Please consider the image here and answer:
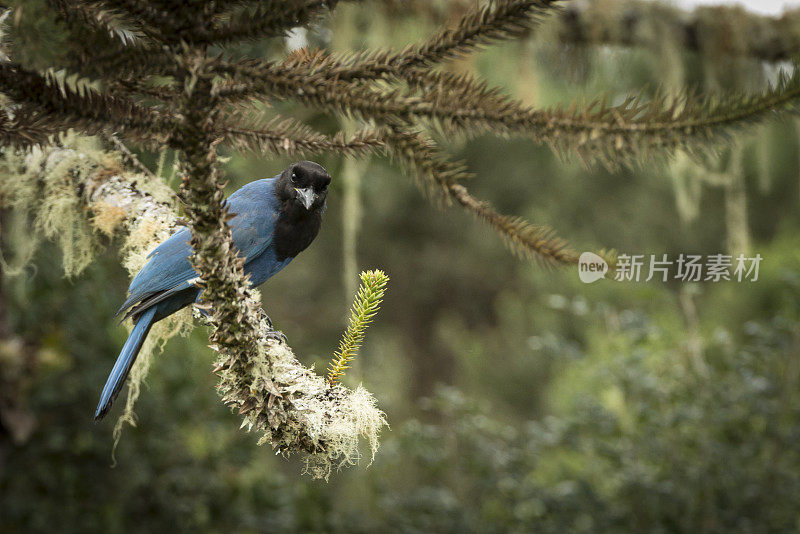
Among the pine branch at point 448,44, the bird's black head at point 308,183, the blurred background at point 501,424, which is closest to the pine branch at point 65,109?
the pine branch at point 448,44

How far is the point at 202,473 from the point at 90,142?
8.90 feet

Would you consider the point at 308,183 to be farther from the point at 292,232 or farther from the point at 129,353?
the point at 129,353

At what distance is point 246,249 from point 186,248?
226mm

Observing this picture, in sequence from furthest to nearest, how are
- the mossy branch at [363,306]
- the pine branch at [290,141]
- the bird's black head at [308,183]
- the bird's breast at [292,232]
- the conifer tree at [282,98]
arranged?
the bird's breast at [292,232], the bird's black head at [308,183], the pine branch at [290,141], the mossy branch at [363,306], the conifer tree at [282,98]

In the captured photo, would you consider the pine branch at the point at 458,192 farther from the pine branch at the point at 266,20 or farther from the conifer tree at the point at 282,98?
the pine branch at the point at 266,20

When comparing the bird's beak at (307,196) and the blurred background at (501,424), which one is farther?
the blurred background at (501,424)

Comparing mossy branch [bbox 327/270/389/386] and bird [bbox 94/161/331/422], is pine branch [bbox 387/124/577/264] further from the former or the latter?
bird [bbox 94/161/331/422]

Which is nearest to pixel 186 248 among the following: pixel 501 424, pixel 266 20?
pixel 266 20

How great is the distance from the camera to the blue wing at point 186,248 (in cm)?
201

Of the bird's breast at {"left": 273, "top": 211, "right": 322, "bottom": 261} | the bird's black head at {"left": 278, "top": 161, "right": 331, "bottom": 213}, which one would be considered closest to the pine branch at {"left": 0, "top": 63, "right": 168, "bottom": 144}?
the bird's black head at {"left": 278, "top": 161, "right": 331, "bottom": 213}

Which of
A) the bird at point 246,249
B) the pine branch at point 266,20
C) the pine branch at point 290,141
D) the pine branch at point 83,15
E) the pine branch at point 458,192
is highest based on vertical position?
the pine branch at point 266,20

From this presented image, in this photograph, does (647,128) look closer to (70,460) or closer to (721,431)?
(721,431)

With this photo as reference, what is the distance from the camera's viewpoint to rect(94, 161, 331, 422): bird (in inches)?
79.7

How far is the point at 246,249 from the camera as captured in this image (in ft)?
7.13
